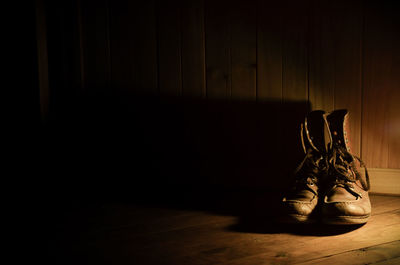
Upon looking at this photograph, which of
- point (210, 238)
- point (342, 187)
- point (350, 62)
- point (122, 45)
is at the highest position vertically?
point (122, 45)

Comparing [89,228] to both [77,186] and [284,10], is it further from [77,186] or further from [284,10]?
[284,10]

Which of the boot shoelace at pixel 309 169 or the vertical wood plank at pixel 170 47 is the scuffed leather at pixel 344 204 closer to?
the boot shoelace at pixel 309 169

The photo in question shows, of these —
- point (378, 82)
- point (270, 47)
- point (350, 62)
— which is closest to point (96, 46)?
point (270, 47)

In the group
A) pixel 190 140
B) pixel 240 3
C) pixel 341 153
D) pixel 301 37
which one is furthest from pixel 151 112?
pixel 341 153

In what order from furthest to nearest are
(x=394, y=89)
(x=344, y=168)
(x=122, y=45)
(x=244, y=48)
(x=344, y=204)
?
(x=122, y=45) → (x=244, y=48) → (x=394, y=89) → (x=344, y=168) → (x=344, y=204)

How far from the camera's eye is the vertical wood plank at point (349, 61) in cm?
130

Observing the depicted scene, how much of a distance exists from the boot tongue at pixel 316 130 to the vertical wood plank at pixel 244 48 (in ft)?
1.01

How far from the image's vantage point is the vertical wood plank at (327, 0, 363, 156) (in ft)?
4.28

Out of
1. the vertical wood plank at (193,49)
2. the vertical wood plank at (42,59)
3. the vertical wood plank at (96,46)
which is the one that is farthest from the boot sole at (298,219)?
the vertical wood plank at (42,59)

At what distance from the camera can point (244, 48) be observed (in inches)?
55.5

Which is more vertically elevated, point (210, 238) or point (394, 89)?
point (394, 89)

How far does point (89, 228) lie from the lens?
1.05 meters

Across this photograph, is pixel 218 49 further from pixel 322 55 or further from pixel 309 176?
pixel 309 176

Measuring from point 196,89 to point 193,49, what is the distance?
0.16m
